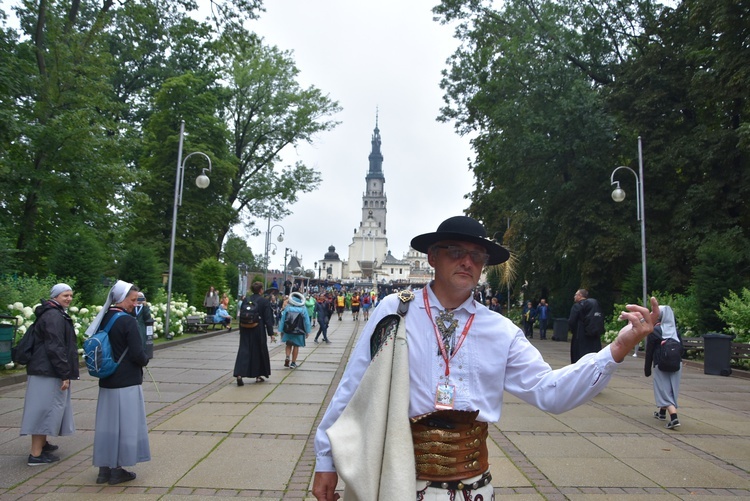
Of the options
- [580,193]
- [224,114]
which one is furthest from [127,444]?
[224,114]

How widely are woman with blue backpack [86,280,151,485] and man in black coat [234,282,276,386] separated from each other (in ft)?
18.3

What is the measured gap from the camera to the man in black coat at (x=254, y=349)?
1152 centimetres

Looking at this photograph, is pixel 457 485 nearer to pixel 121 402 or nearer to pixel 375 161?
pixel 121 402

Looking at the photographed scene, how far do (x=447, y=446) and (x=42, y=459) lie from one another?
5051 millimetres

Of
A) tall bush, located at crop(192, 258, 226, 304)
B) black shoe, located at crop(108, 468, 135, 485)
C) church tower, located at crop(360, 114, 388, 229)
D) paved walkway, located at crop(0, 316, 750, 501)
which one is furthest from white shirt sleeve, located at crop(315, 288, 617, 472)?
church tower, located at crop(360, 114, 388, 229)

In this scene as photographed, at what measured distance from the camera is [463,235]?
2707 mm

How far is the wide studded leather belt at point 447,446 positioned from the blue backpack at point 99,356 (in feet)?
13.3

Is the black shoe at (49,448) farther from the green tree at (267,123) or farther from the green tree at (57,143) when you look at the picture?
the green tree at (267,123)

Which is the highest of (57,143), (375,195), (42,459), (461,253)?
(375,195)

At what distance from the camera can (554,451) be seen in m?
6.88

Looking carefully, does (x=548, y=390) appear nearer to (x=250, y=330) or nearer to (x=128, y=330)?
(x=128, y=330)

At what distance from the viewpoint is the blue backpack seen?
5609 mm

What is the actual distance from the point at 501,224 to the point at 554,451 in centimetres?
3084

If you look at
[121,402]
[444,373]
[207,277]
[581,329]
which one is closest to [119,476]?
[121,402]
